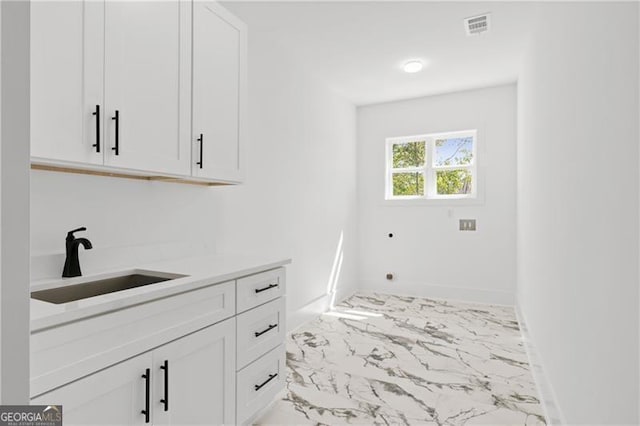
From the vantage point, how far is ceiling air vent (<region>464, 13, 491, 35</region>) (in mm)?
2715

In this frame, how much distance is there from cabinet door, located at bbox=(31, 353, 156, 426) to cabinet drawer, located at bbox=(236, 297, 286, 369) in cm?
49

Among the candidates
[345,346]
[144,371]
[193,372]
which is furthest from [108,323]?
[345,346]

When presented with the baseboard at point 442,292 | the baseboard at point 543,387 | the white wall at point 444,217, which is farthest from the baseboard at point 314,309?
the baseboard at point 543,387

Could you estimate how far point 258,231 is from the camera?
289 cm

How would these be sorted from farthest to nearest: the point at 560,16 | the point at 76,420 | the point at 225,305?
the point at 560,16
the point at 225,305
the point at 76,420

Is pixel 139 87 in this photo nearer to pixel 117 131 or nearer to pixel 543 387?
pixel 117 131

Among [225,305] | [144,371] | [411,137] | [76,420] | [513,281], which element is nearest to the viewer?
[76,420]

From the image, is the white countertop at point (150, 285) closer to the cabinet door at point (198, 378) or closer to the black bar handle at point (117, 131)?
the cabinet door at point (198, 378)

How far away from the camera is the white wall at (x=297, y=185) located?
281cm

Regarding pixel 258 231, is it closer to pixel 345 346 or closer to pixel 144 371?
pixel 345 346

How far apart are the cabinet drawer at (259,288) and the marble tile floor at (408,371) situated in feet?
2.18

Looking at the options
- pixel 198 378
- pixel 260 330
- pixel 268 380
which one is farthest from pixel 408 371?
pixel 198 378

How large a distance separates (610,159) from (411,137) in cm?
366

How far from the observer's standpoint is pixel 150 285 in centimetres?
135
